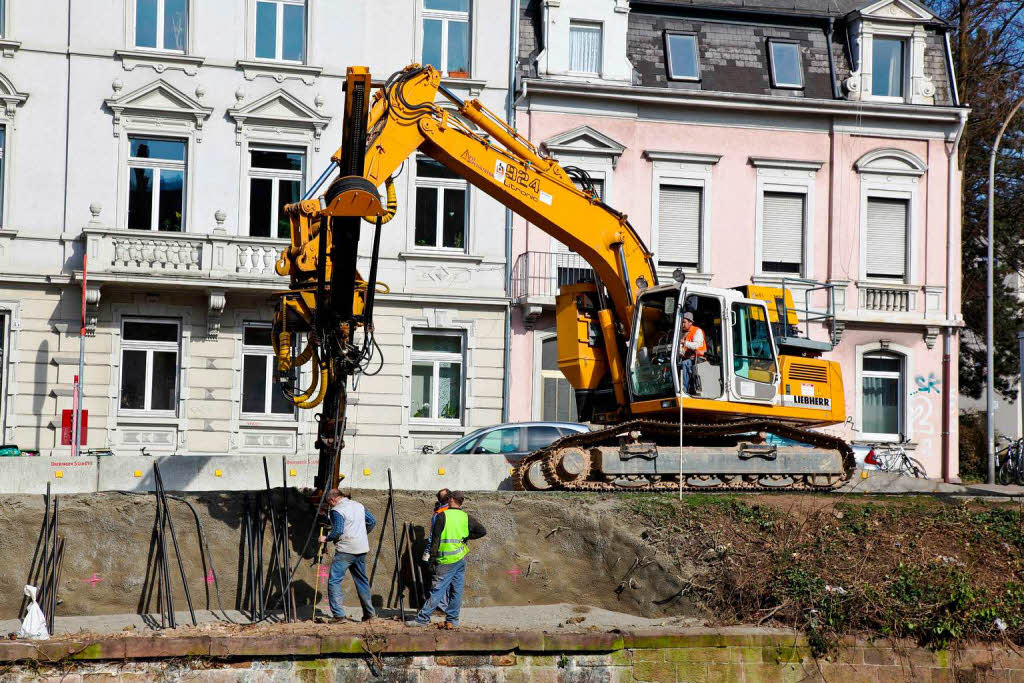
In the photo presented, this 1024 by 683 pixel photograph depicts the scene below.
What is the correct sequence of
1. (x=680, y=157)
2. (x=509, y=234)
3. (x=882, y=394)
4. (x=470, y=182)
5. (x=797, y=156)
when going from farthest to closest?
(x=882, y=394) < (x=797, y=156) < (x=680, y=157) < (x=509, y=234) < (x=470, y=182)

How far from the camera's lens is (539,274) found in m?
27.4

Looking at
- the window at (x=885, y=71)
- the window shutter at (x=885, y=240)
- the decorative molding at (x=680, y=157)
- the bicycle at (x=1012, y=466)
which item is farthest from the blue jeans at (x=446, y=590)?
the window at (x=885, y=71)

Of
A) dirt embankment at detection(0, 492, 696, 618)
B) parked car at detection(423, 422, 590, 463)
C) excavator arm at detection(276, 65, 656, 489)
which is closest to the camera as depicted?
excavator arm at detection(276, 65, 656, 489)

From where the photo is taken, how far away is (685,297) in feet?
60.2

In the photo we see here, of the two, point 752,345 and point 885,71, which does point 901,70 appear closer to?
point 885,71

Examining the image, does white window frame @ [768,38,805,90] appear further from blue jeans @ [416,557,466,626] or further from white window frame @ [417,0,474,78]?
blue jeans @ [416,557,466,626]

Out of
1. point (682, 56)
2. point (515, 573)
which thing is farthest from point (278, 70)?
point (515, 573)

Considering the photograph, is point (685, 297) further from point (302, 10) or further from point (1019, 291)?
point (1019, 291)

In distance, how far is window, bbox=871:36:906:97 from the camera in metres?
29.6

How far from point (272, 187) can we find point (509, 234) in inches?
196

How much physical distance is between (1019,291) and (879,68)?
16076mm

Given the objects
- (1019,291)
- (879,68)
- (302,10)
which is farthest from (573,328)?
(1019,291)

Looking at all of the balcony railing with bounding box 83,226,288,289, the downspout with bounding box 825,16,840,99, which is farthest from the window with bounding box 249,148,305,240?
the downspout with bounding box 825,16,840,99

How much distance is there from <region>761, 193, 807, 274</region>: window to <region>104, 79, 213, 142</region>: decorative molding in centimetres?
1221
